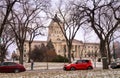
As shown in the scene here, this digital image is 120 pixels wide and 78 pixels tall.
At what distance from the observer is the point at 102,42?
3997 centimetres

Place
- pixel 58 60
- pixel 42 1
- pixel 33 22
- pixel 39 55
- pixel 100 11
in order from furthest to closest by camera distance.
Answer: pixel 39 55, pixel 58 60, pixel 33 22, pixel 42 1, pixel 100 11

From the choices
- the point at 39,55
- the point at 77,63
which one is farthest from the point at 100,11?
the point at 39,55

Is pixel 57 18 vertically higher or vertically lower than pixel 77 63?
higher

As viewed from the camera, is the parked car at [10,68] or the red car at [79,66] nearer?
the parked car at [10,68]

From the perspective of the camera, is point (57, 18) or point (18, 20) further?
point (57, 18)

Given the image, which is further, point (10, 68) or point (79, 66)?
point (79, 66)

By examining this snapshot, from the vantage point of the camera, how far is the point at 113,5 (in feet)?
131

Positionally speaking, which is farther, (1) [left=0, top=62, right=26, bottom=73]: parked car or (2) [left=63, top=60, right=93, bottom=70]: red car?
(2) [left=63, top=60, right=93, bottom=70]: red car

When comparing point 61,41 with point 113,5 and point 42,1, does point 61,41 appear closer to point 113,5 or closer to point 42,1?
point 42,1

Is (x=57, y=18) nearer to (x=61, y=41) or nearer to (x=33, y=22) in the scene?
(x=33, y=22)

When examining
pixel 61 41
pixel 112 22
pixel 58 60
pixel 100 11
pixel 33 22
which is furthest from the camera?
pixel 61 41

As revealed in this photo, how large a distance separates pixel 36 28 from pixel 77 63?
742 inches

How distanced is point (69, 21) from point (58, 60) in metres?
28.4

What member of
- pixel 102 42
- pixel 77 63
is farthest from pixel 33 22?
pixel 102 42
